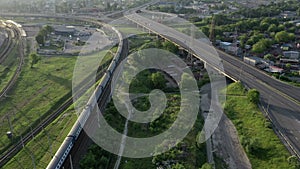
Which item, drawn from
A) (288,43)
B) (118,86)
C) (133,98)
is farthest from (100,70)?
(288,43)

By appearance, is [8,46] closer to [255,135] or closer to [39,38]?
[39,38]

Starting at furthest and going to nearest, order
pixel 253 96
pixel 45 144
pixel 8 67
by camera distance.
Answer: pixel 8 67, pixel 253 96, pixel 45 144

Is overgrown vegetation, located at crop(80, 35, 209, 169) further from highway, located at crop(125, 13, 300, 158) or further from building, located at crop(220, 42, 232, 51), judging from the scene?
building, located at crop(220, 42, 232, 51)

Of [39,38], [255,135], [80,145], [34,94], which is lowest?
[80,145]

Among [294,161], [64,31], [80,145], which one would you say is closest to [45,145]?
[80,145]

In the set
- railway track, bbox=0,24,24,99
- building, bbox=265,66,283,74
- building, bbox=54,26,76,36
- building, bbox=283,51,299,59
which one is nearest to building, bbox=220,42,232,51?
building, bbox=283,51,299,59

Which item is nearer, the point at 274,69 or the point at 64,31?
the point at 274,69
